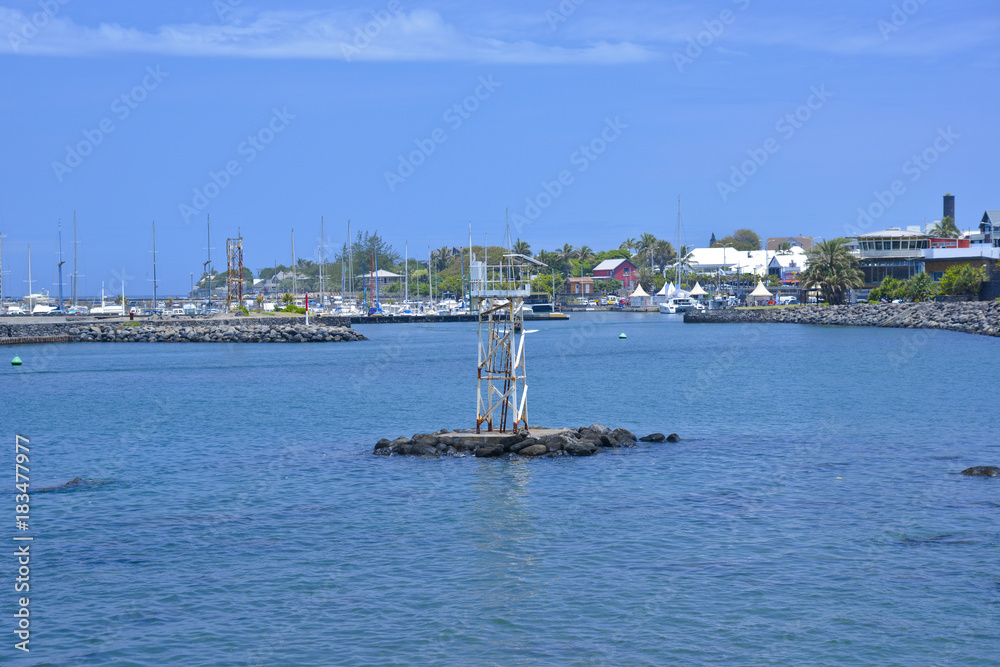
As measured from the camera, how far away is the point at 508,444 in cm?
2962

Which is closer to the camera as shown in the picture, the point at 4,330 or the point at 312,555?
the point at 312,555

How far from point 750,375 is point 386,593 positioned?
154 feet

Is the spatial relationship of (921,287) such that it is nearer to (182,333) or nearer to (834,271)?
(834,271)

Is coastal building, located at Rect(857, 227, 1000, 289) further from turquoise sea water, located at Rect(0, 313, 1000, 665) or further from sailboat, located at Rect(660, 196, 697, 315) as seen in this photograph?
turquoise sea water, located at Rect(0, 313, 1000, 665)

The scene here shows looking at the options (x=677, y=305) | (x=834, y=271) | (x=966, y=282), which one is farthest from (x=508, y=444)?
(x=677, y=305)

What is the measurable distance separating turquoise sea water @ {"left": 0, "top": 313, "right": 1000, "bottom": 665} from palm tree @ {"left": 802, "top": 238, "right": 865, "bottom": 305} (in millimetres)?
97126

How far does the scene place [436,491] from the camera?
2488 centimetres

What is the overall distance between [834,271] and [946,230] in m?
49.0

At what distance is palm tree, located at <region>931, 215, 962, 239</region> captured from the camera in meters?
160

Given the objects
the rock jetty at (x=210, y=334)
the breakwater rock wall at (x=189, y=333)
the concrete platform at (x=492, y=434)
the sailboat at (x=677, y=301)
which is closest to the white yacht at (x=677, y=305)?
the sailboat at (x=677, y=301)

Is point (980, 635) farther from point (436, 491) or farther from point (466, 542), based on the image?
point (436, 491)

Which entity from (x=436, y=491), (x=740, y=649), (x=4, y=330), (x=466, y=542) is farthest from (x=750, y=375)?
(x=4, y=330)

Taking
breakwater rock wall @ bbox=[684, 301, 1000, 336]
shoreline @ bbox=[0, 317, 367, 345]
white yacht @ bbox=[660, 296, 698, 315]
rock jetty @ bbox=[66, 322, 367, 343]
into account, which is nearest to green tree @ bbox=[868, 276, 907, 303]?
breakwater rock wall @ bbox=[684, 301, 1000, 336]

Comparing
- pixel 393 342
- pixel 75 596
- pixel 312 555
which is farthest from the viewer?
pixel 393 342
